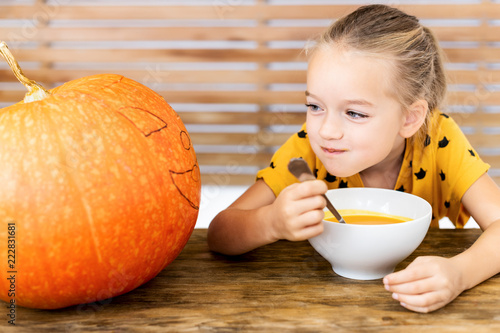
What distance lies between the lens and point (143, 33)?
229cm

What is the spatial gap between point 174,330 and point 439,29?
2.04 meters

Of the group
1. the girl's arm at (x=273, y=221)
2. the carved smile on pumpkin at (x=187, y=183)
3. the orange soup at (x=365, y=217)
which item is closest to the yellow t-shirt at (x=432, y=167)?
the girl's arm at (x=273, y=221)

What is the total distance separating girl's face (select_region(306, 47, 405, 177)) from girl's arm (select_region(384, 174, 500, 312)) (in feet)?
0.81

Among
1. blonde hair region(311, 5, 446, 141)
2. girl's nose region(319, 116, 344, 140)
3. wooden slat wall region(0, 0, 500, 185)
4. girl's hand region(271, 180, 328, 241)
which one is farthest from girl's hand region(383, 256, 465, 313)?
wooden slat wall region(0, 0, 500, 185)

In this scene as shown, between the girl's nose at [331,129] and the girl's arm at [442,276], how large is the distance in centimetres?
26

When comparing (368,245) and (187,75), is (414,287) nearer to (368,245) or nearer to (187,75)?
(368,245)

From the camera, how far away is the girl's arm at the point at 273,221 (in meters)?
0.71

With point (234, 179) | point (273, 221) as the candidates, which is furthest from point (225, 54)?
point (273, 221)

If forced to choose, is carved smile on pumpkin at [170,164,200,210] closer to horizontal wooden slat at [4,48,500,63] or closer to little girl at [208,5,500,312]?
little girl at [208,5,500,312]

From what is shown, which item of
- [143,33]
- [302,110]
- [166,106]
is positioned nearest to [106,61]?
[143,33]

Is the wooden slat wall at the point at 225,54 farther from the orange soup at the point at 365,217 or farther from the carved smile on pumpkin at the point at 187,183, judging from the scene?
the carved smile on pumpkin at the point at 187,183

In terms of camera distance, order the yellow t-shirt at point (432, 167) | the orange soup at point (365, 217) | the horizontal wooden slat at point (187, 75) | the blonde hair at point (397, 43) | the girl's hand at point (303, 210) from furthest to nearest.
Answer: the horizontal wooden slat at point (187, 75), the yellow t-shirt at point (432, 167), the blonde hair at point (397, 43), the orange soup at point (365, 217), the girl's hand at point (303, 210)

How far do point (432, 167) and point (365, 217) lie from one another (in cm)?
34

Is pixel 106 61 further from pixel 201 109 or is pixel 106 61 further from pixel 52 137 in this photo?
pixel 52 137
